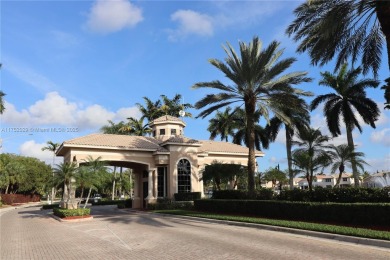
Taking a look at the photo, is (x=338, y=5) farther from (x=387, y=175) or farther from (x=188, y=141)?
(x=188, y=141)

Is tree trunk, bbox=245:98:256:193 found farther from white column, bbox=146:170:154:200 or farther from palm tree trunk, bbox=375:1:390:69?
white column, bbox=146:170:154:200

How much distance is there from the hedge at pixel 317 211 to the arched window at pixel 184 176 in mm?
8971

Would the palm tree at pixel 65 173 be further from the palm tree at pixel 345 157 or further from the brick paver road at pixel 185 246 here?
the palm tree at pixel 345 157

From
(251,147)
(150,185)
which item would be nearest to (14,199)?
(150,185)

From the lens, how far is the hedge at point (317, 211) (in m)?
13.9

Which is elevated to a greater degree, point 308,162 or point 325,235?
point 308,162

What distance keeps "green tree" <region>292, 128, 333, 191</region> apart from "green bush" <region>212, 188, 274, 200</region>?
742 cm

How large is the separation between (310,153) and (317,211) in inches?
604

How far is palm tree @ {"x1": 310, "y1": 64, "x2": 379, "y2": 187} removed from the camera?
3338 centimetres

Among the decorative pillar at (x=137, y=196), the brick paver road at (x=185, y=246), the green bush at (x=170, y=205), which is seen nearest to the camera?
the brick paver road at (x=185, y=246)

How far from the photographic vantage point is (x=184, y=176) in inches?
1288

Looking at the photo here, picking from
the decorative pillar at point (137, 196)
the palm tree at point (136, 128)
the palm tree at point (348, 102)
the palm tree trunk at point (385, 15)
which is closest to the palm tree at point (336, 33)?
the palm tree trunk at point (385, 15)

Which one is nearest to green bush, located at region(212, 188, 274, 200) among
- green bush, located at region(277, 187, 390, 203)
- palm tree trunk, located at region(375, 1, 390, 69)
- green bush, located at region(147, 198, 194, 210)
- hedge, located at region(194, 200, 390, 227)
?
green bush, located at region(277, 187, 390, 203)

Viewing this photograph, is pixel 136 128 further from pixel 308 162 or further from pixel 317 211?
pixel 317 211
